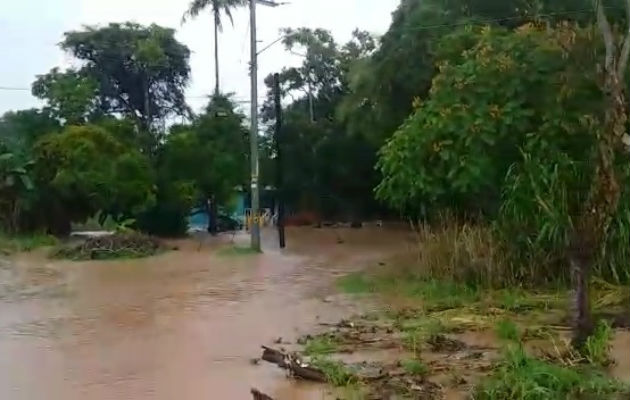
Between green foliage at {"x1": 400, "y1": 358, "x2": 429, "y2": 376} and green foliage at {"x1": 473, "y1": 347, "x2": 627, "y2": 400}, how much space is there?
786mm

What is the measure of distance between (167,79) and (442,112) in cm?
2439

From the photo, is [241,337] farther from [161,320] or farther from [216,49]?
[216,49]

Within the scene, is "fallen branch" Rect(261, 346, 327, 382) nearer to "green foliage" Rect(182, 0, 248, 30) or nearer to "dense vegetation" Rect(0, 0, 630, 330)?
"dense vegetation" Rect(0, 0, 630, 330)

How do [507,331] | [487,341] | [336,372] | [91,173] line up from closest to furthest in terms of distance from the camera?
[336,372], [487,341], [507,331], [91,173]

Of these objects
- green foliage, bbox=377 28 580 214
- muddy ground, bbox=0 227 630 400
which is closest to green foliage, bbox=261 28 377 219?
muddy ground, bbox=0 227 630 400

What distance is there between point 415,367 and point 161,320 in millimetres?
5787

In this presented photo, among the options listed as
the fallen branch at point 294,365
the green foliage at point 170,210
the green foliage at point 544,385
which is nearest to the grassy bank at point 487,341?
the green foliage at point 544,385

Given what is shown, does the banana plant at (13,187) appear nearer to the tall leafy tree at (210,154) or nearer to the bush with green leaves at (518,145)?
the tall leafy tree at (210,154)

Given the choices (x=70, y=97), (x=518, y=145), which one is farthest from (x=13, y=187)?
(x=518, y=145)

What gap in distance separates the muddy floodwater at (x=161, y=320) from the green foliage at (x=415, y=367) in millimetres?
873

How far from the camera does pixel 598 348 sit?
763 centimetres

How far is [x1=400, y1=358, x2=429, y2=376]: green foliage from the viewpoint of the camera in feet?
24.6

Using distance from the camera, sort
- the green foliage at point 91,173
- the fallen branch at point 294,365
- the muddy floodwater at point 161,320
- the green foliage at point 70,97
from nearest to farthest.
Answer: the fallen branch at point 294,365 → the muddy floodwater at point 161,320 → the green foliage at point 91,173 → the green foliage at point 70,97

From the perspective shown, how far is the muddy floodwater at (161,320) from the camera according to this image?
806cm
